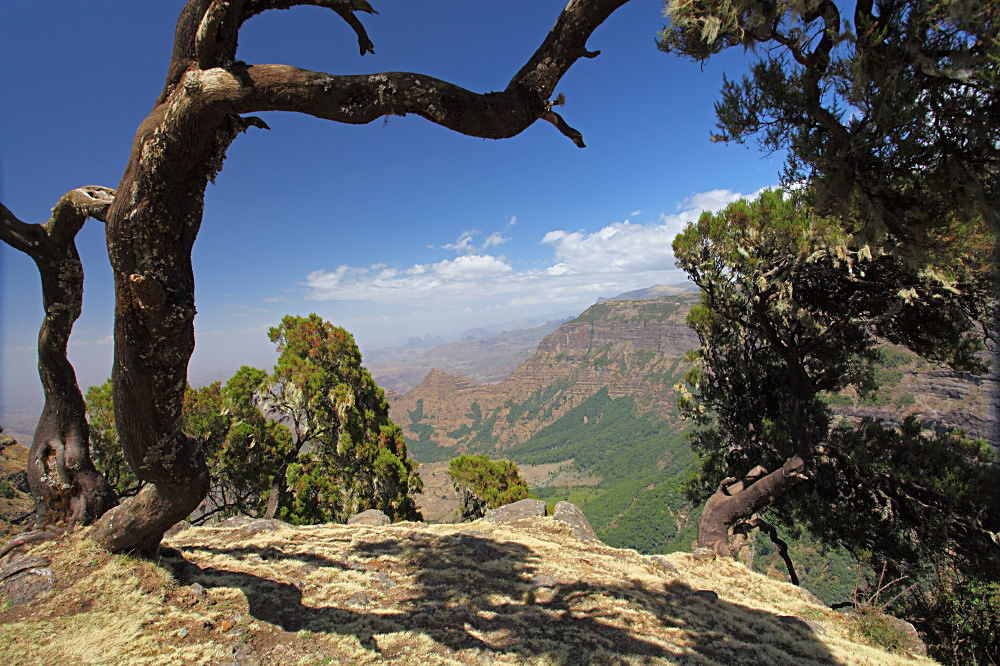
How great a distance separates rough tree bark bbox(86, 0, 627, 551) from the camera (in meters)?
2.86

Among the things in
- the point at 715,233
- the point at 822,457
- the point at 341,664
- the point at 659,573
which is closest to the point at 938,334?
the point at 822,457

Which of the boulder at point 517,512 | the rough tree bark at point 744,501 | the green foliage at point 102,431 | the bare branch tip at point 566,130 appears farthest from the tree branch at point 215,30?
the green foliage at point 102,431

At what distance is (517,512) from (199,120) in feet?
33.2

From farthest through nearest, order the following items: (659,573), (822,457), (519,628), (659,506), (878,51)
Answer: (659,506)
(822,457)
(659,573)
(519,628)
(878,51)

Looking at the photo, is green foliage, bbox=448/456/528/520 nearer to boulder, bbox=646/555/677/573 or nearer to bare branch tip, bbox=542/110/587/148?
boulder, bbox=646/555/677/573

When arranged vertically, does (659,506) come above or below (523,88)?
below

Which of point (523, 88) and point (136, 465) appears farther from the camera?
point (136, 465)

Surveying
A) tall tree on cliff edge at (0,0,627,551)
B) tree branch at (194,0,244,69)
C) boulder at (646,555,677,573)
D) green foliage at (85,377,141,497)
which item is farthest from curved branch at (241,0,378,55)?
green foliage at (85,377,141,497)

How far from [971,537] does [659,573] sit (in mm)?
5402

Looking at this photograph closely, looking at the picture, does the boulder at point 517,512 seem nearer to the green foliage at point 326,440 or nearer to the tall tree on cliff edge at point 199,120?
the green foliage at point 326,440

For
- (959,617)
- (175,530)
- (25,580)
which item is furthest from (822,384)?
(175,530)

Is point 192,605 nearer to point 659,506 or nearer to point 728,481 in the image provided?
point 728,481

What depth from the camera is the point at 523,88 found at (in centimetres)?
299

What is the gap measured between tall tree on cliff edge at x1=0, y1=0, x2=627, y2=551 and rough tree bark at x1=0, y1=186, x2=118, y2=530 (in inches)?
78.4
